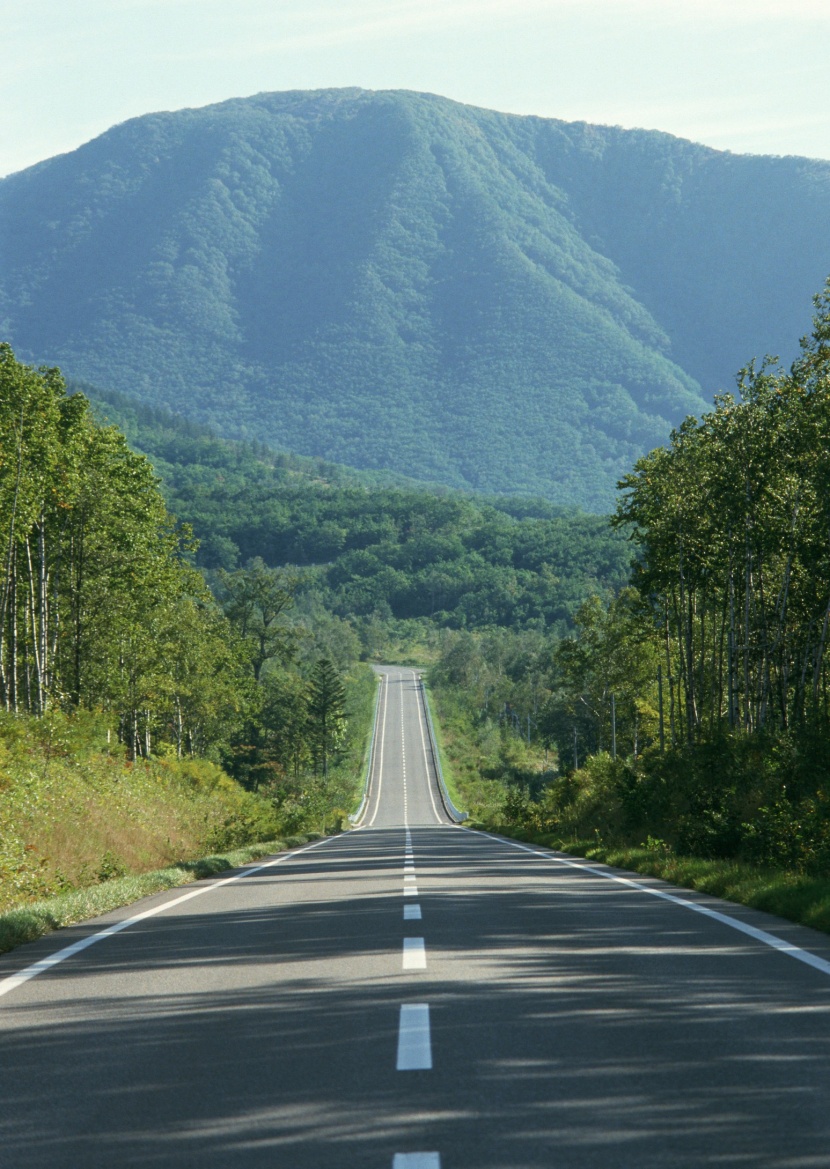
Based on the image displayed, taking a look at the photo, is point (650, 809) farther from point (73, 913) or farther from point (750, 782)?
point (73, 913)

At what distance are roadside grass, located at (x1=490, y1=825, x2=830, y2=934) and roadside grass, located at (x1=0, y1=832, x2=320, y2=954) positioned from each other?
21.8 feet

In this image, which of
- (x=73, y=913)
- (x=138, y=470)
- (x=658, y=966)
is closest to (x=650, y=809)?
(x=73, y=913)

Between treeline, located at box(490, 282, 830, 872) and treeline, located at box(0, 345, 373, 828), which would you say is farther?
treeline, located at box(0, 345, 373, 828)

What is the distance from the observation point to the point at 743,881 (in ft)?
50.0

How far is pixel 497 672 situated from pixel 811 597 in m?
137

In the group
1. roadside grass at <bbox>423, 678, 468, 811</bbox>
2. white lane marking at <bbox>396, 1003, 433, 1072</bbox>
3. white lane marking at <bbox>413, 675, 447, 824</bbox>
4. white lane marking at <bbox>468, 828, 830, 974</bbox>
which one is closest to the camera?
white lane marking at <bbox>396, 1003, 433, 1072</bbox>

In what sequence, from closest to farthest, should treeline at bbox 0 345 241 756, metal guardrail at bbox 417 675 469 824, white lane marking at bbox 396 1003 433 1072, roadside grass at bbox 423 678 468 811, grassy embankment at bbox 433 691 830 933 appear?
white lane marking at bbox 396 1003 433 1072 < grassy embankment at bbox 433 691 830 933 < treeline at bbox 0 345 241 756 < metal guardrail at bbox 417 675 469 824 < roadside grass at bbox 423 678 468 811

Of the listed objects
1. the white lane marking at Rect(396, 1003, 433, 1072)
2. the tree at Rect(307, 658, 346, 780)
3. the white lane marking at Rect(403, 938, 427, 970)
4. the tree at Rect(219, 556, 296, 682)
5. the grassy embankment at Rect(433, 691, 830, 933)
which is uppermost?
the tree at Rect(219, 556, 296, 682)

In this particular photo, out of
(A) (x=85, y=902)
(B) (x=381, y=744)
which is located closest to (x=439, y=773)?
(B) (x=381, y=744)

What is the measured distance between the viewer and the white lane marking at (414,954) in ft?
31.1

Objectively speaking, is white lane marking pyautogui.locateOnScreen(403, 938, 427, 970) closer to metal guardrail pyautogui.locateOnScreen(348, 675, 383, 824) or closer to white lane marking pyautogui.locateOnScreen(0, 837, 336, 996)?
white lane marking pyautogui.locateOnScreen(0, 837, 336, 996)

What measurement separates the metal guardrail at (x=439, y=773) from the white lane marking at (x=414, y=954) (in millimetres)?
64699

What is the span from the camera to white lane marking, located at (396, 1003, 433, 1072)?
6449mm

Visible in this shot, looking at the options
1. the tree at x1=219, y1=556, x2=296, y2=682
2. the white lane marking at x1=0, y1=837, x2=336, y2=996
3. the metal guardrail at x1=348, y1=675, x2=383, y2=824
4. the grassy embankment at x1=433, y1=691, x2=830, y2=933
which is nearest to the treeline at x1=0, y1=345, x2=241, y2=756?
the grassy embankment at x1=433, y1=691, x2=830, y2=933
